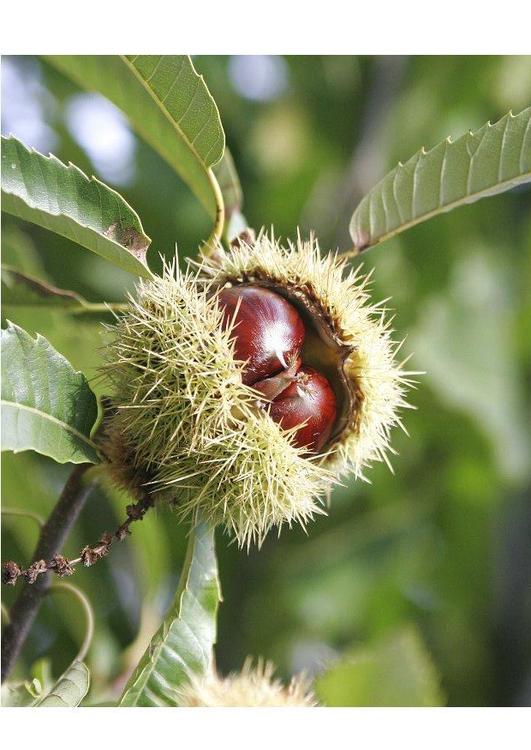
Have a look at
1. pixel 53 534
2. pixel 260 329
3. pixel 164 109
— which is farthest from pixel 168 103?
pixel 53 534

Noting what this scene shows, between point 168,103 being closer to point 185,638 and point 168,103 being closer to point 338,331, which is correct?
point 338,331

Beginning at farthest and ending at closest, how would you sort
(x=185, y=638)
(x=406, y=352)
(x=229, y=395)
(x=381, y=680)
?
(x=406, y=352) → (x=381, y=680) → (x=185, y=638) → (x=229, y=395)

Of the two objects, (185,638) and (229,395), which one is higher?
(229,395)

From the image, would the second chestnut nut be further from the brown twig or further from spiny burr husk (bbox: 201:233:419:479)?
the brown twig

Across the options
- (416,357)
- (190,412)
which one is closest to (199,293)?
(190,412)

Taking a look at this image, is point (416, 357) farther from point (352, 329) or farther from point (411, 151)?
point (352, 329)

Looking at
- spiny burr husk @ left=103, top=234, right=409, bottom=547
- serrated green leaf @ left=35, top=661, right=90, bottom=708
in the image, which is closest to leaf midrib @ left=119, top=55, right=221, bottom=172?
spiny burr husk @ left=103, top=234, right=409, bottom=547
